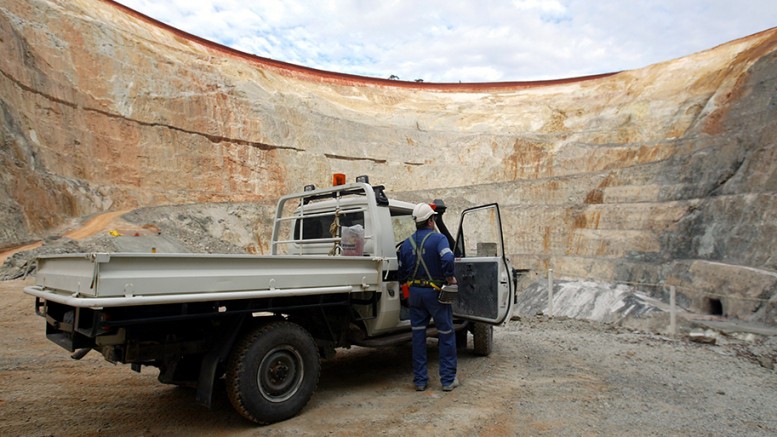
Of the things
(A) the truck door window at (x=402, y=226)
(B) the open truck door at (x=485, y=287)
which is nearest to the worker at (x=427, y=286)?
(B) the open truck door at (x=485, y=287)

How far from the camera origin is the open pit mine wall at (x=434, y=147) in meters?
16.5

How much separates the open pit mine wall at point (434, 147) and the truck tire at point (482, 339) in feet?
26.9

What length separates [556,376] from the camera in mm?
5316

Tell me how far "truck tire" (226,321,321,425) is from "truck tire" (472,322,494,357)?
2747 millimetres

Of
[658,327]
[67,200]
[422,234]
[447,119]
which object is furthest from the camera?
[447,119]

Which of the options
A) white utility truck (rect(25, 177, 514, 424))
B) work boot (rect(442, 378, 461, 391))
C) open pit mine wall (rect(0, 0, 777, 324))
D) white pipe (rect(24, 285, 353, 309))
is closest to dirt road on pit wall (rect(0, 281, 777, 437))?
work boot (rect(442, 378, 461, 391))

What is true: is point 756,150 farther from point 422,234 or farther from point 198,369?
point 198,369

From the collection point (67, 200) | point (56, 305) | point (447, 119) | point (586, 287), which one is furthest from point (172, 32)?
point (56, 305)

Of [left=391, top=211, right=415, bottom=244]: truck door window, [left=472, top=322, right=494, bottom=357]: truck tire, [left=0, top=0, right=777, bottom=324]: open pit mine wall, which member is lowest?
[left=472, top=322, right=494, bottom=357]: truck tire

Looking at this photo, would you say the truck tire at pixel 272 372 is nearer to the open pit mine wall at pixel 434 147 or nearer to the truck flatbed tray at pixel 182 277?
the truck flatbed tray at pixel 182 277

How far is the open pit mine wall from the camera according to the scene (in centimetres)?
1647

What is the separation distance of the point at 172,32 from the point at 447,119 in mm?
22757

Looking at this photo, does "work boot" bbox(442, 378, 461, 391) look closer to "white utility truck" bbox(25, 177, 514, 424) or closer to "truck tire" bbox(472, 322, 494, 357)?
"white utility truck" bbox(25, 177, 514, 424)

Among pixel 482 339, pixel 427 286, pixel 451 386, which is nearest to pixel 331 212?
pixel 427 286
